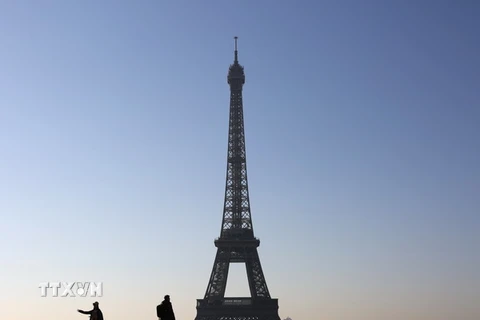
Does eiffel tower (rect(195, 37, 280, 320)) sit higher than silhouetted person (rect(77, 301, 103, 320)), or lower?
higher

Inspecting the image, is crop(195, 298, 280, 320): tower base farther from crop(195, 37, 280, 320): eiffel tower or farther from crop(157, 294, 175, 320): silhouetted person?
crop(157, 294, 175, 320): silhouetted person

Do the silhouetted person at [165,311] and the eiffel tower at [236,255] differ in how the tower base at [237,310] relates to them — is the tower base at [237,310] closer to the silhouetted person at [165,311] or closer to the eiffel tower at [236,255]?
the eiffel tower at [236,255]

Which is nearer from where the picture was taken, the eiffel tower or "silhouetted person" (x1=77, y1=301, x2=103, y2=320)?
"silhouetted person" (x1=77, y1=301, x2=103, y2=320)

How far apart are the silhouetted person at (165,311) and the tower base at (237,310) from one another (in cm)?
12443

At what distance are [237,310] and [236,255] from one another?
1153 centimetres

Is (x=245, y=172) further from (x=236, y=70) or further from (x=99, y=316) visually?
(x=99, y=316)

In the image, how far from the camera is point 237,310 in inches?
5955

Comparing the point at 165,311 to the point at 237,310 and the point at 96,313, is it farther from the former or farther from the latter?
the point at 237,310

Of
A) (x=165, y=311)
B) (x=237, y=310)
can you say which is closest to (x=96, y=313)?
(x=165, y=311)

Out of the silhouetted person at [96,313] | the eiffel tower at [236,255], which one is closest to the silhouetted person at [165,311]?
the silhouetted person at [96,313]

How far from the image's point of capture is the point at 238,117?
16025 centimetres

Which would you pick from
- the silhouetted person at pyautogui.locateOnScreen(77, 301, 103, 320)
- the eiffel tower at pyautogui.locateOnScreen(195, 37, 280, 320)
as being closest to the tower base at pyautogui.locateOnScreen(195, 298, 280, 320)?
the eiffel tower at pyautogui.locateOnScreen(195, 37, 280, 320)

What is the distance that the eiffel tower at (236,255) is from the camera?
494 ft

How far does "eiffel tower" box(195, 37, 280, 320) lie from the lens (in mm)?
150625
